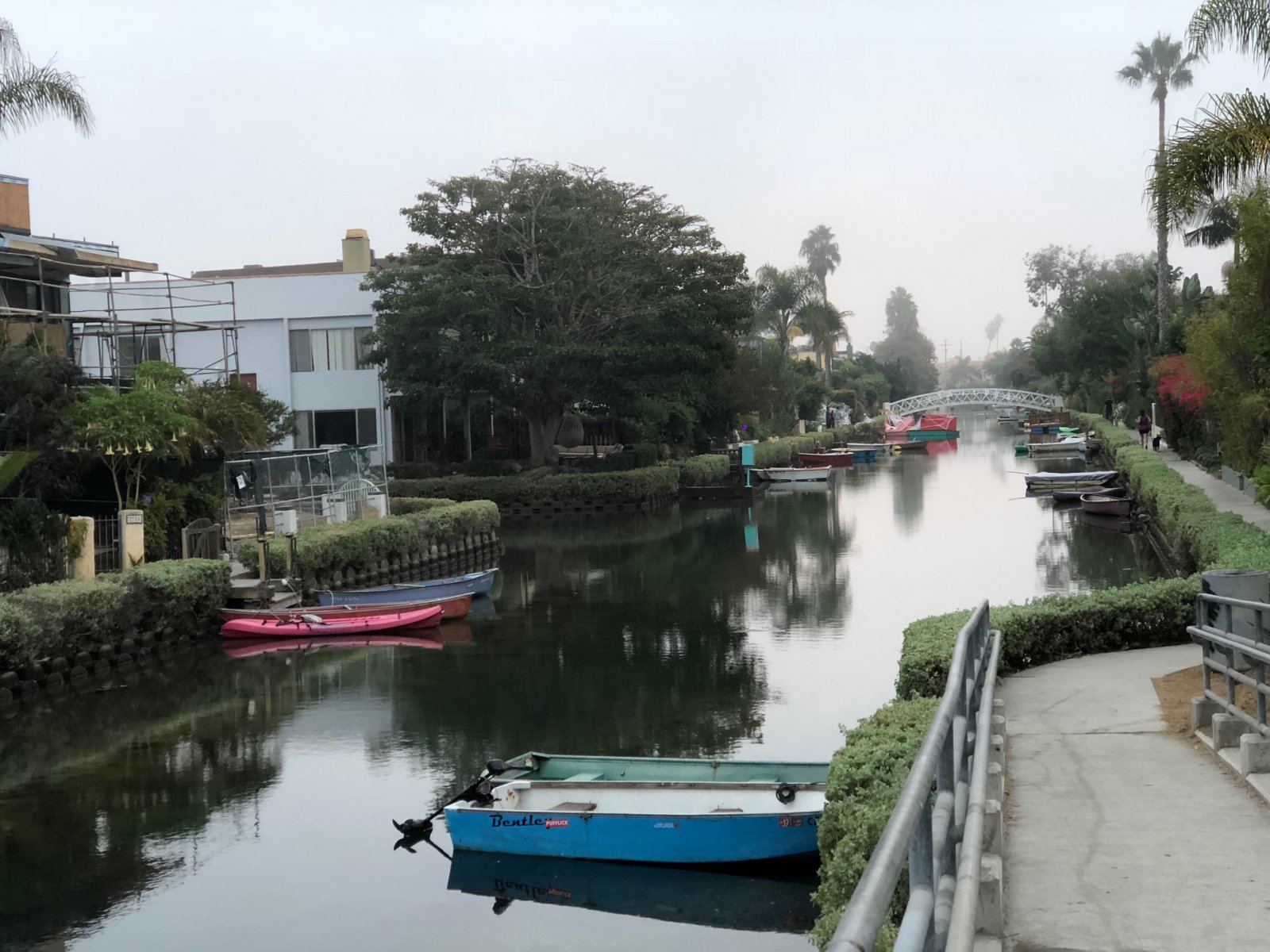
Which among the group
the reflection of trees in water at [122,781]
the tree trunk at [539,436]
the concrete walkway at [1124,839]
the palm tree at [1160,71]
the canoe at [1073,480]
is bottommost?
the reflection of trees in water at [122,781]

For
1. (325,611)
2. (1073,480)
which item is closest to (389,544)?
(325,611)

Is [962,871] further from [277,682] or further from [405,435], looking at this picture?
[405,435]

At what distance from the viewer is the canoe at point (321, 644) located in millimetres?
26766

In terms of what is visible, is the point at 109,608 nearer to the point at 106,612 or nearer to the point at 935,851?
the point at 106,612

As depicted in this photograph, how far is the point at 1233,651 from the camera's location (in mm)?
9883

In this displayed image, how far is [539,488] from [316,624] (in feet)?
96.2

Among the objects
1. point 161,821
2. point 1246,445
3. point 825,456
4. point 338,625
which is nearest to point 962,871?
point 161,821

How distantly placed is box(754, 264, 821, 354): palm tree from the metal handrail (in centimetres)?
9064

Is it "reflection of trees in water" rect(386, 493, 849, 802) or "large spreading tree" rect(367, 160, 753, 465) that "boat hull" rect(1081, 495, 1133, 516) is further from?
"large spreading tree" rect(367, 160, 753, 465)

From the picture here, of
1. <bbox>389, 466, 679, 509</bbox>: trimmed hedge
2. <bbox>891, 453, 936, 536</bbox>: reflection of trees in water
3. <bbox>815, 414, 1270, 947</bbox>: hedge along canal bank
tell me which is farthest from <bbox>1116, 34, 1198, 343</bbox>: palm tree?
<bbox>815, 414, 1270, 947</bbox>: hedge along canal bank

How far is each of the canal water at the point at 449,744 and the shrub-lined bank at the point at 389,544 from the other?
2662 millimetres

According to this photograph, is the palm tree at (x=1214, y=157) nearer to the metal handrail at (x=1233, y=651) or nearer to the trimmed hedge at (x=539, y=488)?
the metal handrail at (x=1233, y=651)

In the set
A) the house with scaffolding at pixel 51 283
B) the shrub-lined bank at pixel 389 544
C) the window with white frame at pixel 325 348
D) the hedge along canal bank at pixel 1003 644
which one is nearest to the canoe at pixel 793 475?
the window with white frame at pixel 325 348

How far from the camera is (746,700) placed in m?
20.8
